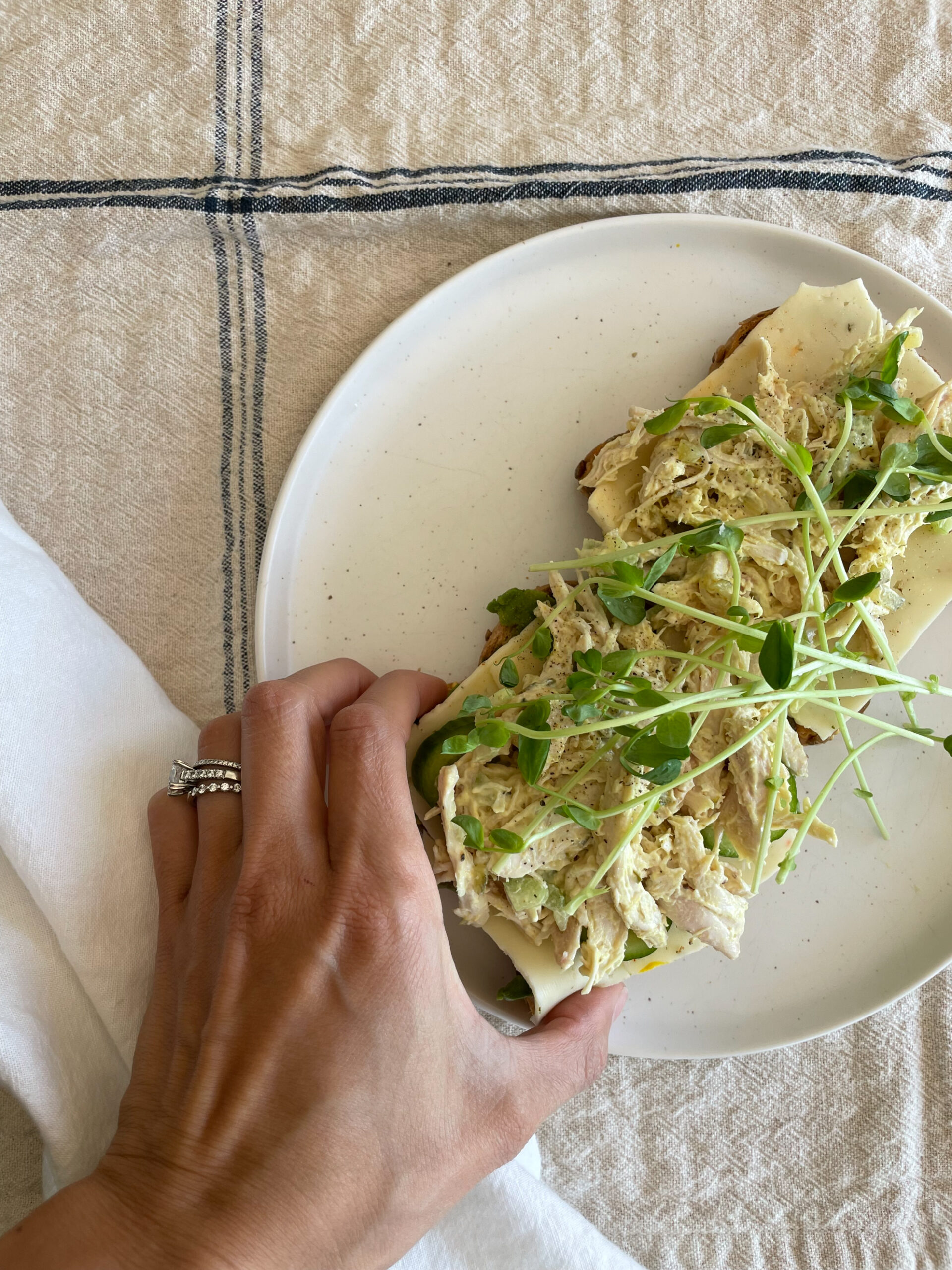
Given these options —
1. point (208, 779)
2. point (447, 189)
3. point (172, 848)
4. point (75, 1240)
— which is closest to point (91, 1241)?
point (75, 1240)

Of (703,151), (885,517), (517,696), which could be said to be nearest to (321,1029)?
(517,696)

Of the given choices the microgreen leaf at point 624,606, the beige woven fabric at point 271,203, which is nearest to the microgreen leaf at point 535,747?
the microgreen leaf at point 624,606

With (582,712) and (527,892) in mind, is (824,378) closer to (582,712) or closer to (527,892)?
(582,712)

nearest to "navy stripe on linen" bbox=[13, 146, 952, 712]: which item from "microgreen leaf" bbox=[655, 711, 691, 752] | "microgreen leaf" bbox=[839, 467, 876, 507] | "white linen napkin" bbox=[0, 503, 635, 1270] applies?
"white linen napkin" bbox=[0, 503, 635, 1270]

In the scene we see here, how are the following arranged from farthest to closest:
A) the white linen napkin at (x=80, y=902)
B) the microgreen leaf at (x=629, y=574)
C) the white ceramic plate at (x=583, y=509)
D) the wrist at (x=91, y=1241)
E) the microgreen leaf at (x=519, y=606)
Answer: the white ceramic plate at (x=583, y=509) < the microgreen leaf at (x=519, y=606) < the white linen napkin at (x=80, y=902) < the microgreen leaf at (x=629, y=574) < the wrist at (x=91, y=1241)

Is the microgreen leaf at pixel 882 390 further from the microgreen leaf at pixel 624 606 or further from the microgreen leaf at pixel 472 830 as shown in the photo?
the microgreen leaf at pixel 472 830
